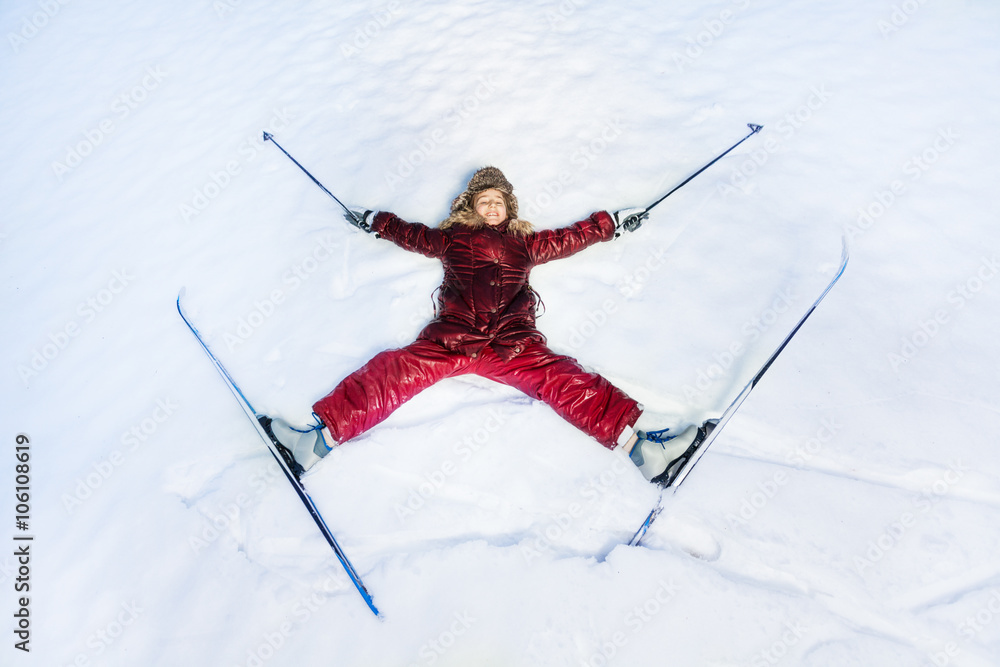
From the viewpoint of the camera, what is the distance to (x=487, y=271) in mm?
2887

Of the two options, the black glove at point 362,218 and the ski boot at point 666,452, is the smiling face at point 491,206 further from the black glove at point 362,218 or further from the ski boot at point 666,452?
the ski boot at point 666,452

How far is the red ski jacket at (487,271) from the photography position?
2729mm

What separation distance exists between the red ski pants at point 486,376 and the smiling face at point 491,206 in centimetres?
85

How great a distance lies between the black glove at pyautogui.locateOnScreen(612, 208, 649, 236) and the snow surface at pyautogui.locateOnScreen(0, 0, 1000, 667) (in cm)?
22

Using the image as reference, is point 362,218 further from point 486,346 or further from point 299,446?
point 299,446

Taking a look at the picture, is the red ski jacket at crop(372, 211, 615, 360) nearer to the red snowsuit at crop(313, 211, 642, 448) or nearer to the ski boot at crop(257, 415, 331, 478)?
the red snowsuit at crop(313, 211, 642, 448)

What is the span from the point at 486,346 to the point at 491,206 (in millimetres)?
919

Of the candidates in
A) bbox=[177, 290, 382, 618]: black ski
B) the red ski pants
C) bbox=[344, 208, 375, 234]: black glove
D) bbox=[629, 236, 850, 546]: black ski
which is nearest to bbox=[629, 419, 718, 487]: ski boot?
bbox=[629, 236, 850, 546]: black ski

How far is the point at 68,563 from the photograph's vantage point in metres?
2.61

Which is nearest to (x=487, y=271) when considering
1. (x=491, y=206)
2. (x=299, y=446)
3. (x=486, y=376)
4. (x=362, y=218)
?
(x=491, y=206)

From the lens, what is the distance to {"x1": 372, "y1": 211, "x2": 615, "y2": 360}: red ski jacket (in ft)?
8.95

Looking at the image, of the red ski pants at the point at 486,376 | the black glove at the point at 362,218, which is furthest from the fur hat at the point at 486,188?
the red ski pants at the point at 486,376

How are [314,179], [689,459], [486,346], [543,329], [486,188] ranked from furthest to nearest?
[314,179]
[486,188]
[543,329]
[486,346]
[689,459]

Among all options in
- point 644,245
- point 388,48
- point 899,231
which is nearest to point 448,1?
point 388,48
